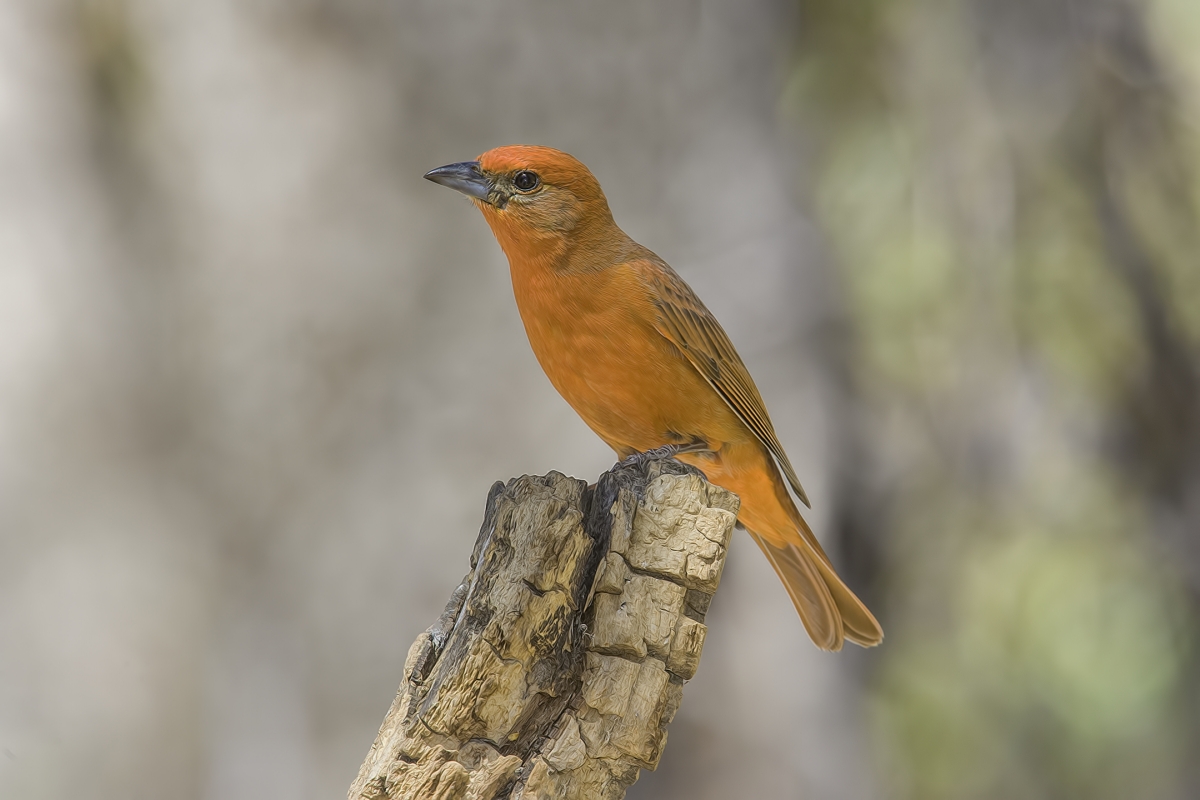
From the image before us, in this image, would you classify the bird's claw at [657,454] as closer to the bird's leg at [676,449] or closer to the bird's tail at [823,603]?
the bird's leg at [676,449]

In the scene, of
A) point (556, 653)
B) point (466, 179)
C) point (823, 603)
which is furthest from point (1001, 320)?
point (556, 653)

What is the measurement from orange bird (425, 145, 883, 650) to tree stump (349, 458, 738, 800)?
0.93 m

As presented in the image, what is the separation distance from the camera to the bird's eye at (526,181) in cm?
345

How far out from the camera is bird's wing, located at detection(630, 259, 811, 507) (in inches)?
135

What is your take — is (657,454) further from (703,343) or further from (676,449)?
(703,343)

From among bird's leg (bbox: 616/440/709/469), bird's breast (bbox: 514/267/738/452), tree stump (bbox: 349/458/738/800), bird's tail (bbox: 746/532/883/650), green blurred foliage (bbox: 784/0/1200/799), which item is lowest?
tree stump (bbox: 349/458/738/800)

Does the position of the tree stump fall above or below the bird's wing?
below

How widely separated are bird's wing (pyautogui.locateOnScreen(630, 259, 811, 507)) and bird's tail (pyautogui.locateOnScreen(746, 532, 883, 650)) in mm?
355

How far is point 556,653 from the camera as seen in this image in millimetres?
2344

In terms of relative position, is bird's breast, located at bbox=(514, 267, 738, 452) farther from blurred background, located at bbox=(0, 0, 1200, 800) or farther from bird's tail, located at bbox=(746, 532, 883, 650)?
blurred background, located at bbox=(0, 0, 1200, 800)

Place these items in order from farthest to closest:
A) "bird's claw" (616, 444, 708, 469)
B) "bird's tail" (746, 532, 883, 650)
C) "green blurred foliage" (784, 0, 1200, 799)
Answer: "green blurred foliage" (784, 0, 1200, 799), "bird's tail" (746, 532, 883, 650), "bird's claw" (616, 444, 708, 469)

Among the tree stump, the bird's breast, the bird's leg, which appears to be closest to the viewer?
the tree stump

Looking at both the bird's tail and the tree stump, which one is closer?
the tree stump

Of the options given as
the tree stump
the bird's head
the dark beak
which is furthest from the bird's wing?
the tree stump
